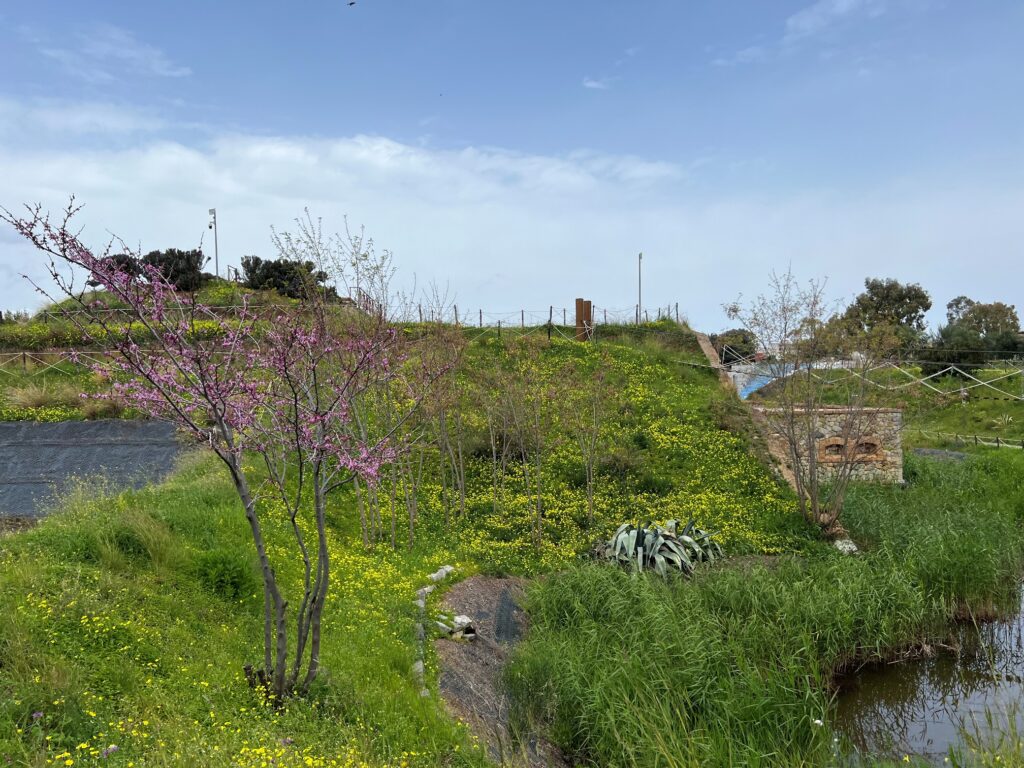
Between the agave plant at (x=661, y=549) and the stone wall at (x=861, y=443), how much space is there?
3.98 m

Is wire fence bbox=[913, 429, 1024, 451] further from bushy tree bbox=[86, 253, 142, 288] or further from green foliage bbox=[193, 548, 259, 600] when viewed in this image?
bushy tree bbox=[86, 253, 142, 288]

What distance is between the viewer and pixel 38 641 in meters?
5.04

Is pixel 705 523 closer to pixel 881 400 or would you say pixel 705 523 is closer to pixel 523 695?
pixel 881 400

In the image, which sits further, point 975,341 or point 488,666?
point 975,341

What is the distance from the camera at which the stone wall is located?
Answer: 45.9ft

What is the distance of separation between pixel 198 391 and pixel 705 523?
9720 millimetres

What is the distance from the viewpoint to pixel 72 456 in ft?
43.9

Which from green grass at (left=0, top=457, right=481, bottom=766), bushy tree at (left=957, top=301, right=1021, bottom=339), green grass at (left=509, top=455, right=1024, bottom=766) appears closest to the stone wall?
green grass at (left=509, top=455, right=1024, bottom=766)

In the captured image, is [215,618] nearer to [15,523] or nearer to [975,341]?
[15,523]

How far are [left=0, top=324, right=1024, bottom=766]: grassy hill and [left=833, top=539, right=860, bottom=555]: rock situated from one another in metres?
0.31

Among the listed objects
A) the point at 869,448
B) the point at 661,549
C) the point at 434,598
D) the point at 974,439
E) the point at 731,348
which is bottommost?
the point at 434,598

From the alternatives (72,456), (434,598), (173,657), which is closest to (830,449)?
(434,598)

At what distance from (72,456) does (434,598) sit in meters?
8.85

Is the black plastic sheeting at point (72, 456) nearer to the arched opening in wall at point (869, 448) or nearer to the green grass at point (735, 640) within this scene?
the green grass at point (735, 640)
